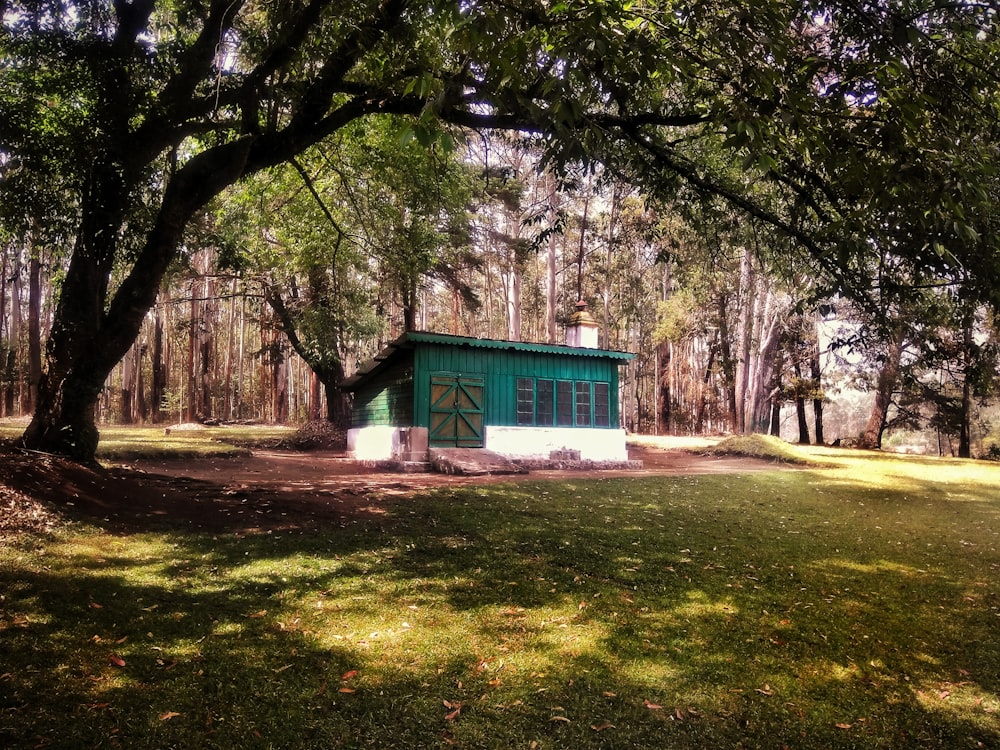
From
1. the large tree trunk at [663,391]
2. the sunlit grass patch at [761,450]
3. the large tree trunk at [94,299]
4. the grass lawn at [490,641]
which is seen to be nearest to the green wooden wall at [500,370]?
the sunlit grass patch at [761,450]

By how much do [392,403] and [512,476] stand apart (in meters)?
5.25

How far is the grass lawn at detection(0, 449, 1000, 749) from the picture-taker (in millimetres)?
3207

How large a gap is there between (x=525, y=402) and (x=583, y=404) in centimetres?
207

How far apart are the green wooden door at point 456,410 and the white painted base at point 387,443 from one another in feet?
1.42

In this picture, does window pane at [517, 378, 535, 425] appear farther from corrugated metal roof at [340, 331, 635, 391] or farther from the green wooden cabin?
corrugated metal roof at [340, 331, 635, 391]

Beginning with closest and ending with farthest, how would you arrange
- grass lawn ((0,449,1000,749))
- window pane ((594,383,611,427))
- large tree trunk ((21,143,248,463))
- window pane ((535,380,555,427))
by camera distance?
1. grass lawn ((0,449,1000,749))
2. large tree trunk ((21,143,248,463))
3. window pane ((535,380,555,427))
4. window pane ((594,383,611,427))

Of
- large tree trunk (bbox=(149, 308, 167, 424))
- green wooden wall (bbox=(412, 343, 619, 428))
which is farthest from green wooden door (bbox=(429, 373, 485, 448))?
large tree trunk (bbox=(149, 308, 167, 424))

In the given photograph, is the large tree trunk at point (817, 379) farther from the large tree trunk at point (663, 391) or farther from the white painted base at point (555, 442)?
the white painted base at point (555, 442)

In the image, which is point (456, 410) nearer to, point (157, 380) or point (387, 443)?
point (387, 443)

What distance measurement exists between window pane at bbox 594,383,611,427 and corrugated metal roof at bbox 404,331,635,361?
1.02m

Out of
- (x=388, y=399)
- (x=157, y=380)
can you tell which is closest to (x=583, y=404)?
(x=388, y=399)

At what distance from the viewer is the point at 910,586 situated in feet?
20.5

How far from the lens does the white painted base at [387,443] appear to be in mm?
16609

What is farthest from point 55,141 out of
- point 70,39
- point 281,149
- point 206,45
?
point 281,149
